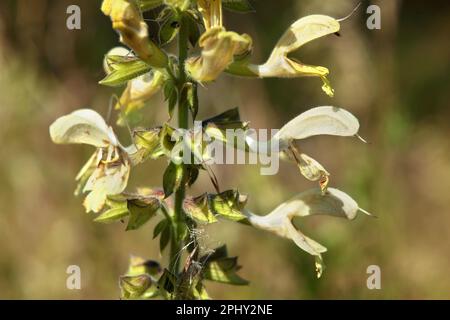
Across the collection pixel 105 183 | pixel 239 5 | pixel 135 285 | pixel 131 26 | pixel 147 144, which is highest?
pixel 239 5

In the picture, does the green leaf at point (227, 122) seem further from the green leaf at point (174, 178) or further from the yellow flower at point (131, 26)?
the yellow flower at point (131, 26)

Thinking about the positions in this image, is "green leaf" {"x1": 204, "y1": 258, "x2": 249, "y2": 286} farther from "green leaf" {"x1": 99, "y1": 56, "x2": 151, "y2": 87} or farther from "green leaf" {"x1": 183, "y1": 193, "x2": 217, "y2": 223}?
"green leaf" {"x1": 99, "y1": 56, "x2": 151, "y2": 87}

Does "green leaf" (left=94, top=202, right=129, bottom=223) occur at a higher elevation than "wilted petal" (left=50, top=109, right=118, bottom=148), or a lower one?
lower

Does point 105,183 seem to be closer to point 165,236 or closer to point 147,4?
point 165,236

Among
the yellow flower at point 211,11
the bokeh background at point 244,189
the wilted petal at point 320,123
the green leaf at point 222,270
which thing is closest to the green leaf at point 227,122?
the wilted petal at point 320,123

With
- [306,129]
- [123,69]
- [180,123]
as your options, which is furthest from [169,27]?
[306,129]

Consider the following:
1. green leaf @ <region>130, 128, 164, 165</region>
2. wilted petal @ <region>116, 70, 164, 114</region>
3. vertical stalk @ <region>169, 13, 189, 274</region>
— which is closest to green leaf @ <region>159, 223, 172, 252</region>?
vertical stalk @ <region>169, 13, 189, 274</region>

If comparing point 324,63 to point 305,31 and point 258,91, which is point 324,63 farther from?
point 305,31

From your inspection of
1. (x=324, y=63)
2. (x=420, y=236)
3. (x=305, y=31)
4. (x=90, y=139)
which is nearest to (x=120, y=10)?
(x=90, y=139)
